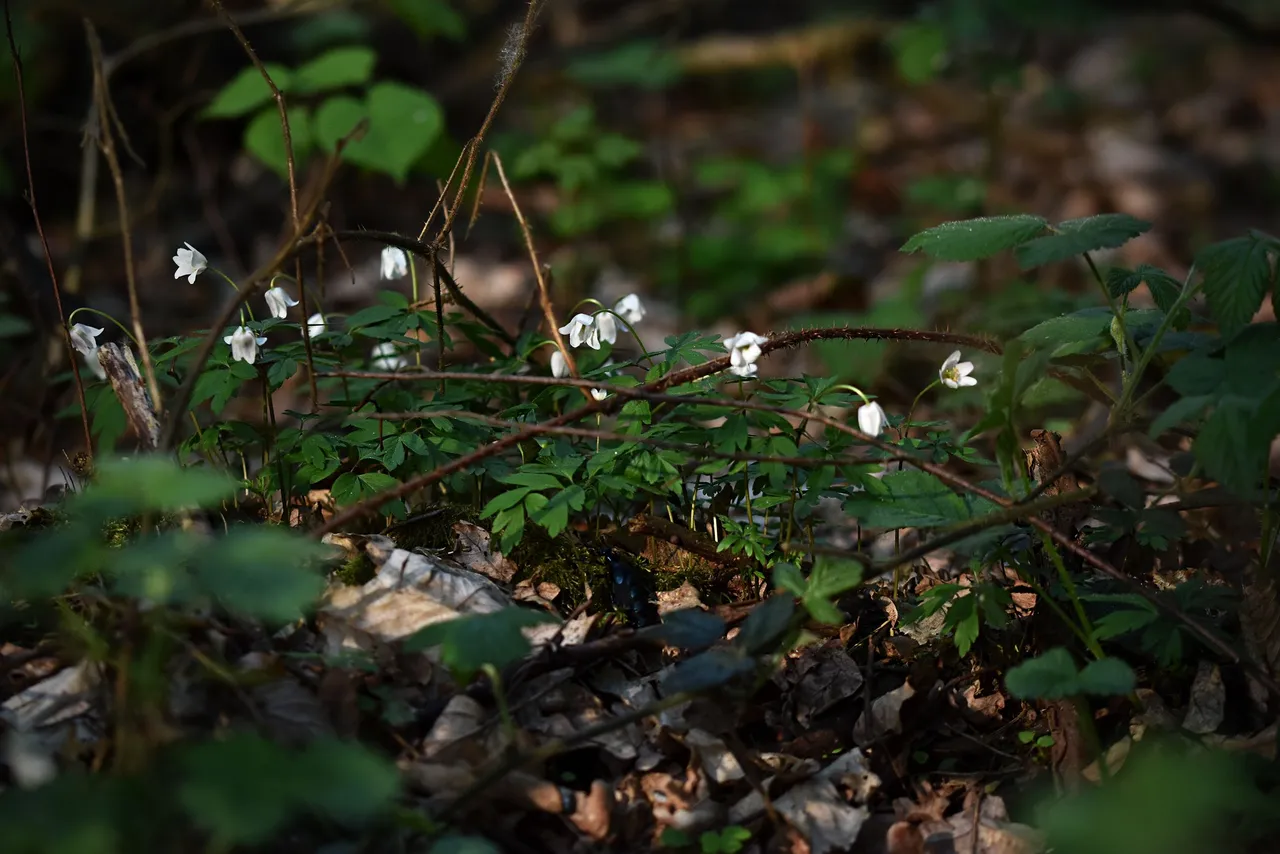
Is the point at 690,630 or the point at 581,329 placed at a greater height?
the point at 581,329

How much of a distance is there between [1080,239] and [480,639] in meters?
1.25

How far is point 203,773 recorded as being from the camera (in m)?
1.28

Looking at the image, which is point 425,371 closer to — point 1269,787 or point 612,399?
point 612,399

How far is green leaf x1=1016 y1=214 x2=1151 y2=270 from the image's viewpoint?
6.04ft

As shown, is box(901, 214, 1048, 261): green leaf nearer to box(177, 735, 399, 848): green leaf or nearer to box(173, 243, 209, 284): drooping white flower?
box(177, 735, 399, 848): green leaf

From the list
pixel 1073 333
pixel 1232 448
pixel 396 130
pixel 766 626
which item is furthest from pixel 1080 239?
pixel 396 130

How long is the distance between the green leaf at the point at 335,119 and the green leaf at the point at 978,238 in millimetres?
3172

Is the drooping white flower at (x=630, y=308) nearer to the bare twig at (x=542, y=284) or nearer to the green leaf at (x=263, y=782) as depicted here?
the bare twig at (x=542, y=284)

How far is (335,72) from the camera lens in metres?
4.47

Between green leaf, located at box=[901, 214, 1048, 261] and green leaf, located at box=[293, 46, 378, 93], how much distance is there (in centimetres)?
316

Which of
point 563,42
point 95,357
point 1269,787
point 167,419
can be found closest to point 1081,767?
point 1269,787

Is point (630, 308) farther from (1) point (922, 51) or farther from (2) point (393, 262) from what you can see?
(1) point (922, 51)

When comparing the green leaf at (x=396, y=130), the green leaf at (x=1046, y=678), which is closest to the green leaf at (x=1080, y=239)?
the green leaf at (x=1046, y=678)

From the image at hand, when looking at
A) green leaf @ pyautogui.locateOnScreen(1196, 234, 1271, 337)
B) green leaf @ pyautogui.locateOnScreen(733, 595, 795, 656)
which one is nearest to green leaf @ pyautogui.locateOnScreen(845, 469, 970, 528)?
green leaf @ pyautogui.locateOnScreen(733, 595, 795, 656)
